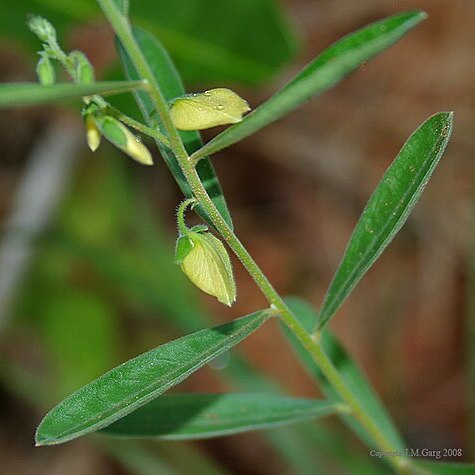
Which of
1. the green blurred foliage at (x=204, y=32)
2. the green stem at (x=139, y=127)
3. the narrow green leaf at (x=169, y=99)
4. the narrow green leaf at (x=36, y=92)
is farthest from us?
the green blurred foliage at (x=204, y=32)

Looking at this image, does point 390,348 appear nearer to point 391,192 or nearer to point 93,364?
point 93,364

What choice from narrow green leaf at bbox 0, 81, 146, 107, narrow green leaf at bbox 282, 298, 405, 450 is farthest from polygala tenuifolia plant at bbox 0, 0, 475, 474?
narrow green leaf at bbox 282, 298, 405, 450

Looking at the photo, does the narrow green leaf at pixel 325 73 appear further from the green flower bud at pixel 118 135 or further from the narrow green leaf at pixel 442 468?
the narrow green leaf at pixel 442 468

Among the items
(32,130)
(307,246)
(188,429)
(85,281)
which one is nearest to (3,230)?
(85,281)

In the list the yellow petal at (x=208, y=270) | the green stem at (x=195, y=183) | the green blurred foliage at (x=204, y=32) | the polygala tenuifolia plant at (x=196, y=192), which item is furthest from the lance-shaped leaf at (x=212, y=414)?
the green blurred foliage at (x=204, y=32)

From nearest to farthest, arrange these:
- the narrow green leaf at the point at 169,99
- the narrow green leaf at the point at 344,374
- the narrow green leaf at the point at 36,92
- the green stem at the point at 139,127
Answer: the narrow green leaf at the point at 36,92, the green stem at the point at 139,127, the narrow green leaf at the point at 169,99, the narrow green leaf at the point at 344,374

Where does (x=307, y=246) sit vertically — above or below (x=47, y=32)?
below
